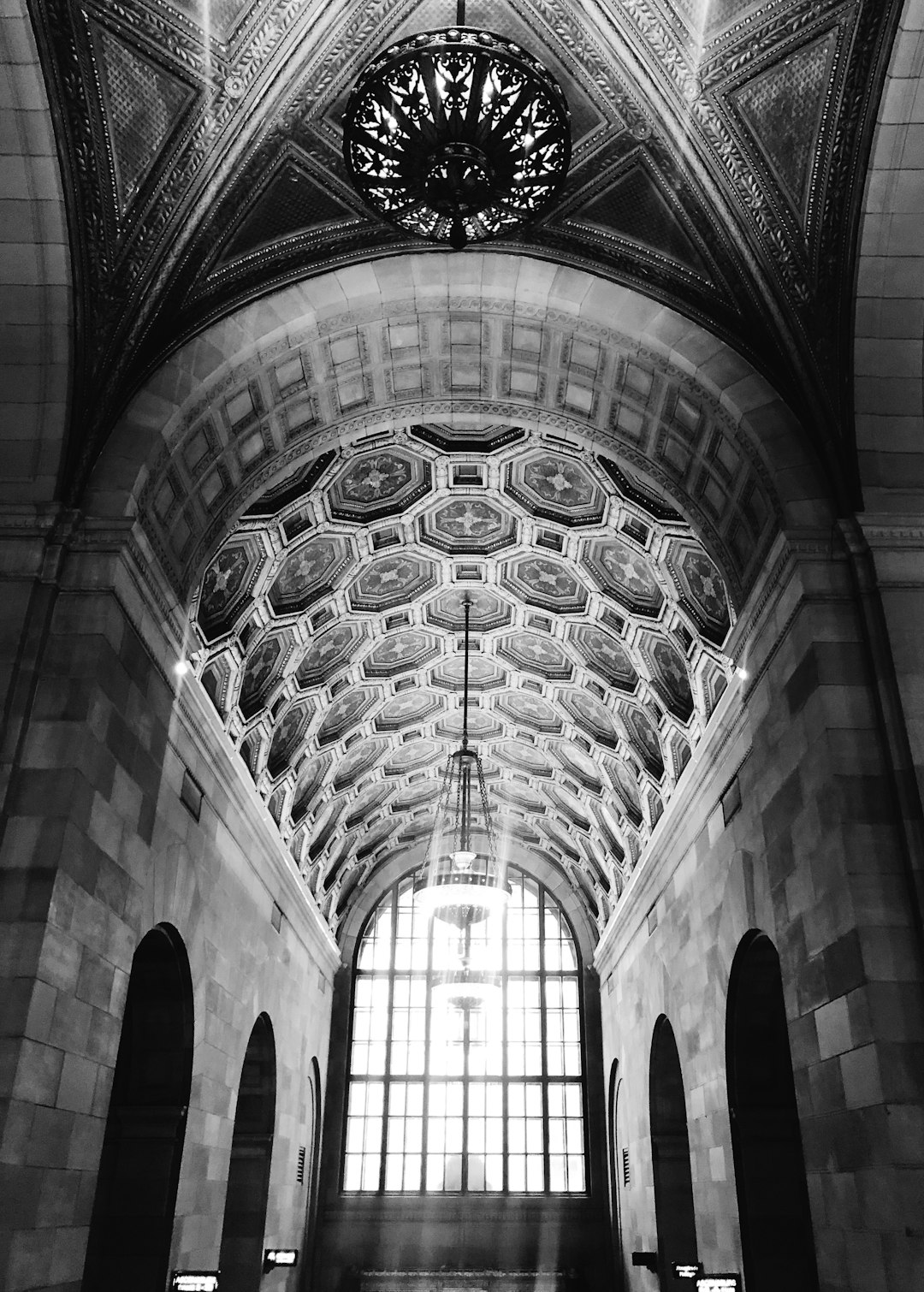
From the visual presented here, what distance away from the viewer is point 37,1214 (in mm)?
5574

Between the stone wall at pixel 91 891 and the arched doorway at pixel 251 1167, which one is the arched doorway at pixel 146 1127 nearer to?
the stone wall at pixel 91 891

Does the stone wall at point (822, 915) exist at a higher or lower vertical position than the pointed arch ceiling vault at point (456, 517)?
lower

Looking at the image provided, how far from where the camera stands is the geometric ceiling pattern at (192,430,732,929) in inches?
403

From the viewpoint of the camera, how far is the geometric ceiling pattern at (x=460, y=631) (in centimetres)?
1023

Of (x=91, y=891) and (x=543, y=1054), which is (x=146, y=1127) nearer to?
(x=91, y=891)

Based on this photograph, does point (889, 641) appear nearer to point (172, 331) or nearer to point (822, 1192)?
point (822, 1192)

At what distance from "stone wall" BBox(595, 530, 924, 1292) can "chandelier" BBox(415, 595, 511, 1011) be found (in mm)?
3233

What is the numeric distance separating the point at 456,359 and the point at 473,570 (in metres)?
3.84

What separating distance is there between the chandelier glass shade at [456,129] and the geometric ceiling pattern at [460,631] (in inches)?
184

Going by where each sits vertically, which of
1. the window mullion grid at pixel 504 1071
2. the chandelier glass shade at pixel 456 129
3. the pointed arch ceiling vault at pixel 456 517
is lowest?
the window mullion grid at pixel 504 1071

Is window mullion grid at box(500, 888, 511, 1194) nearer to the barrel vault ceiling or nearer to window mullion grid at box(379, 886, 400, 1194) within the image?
window mullion grid at box(379, 886, 400, 1194)

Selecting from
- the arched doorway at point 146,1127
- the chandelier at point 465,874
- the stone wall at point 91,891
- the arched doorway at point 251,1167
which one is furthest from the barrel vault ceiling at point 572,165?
the arched doorway at point 251,1167

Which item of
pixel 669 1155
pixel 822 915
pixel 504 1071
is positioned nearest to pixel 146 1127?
pixel 822 915

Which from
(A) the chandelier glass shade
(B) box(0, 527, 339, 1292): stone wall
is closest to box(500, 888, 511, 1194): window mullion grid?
(B) box(0, 527, 339, 1292): stone wall
